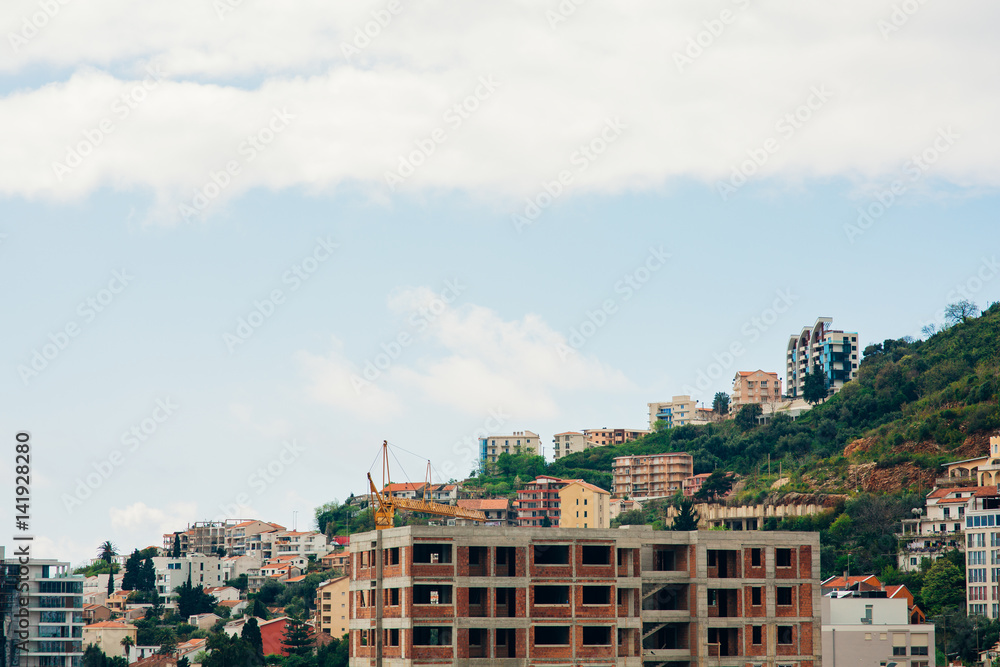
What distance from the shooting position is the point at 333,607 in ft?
533

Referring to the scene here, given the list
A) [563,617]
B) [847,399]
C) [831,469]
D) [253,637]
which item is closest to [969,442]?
[831,469]

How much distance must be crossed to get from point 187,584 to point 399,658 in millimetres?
128958

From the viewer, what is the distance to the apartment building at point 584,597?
66.1 m

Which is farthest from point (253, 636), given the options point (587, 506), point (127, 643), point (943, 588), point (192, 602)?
point (943, 588)

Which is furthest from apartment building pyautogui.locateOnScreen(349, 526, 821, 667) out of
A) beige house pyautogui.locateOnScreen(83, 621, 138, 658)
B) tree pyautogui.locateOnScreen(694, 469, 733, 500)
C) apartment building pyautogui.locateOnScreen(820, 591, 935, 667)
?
tree pyautogui.locateOnScreen(694, 469, 733, 500)

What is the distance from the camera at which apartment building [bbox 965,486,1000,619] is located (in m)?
119

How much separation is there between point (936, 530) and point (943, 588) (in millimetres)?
15949

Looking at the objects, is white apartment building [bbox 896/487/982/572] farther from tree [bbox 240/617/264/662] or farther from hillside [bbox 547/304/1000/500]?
tree [bbox 240/617/264/662]

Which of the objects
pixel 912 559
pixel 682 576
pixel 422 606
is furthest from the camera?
pixel 912 559

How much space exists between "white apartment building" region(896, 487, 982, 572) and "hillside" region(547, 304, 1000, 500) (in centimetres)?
1307

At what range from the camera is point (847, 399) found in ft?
645

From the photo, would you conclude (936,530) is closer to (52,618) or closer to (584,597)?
(584,597)

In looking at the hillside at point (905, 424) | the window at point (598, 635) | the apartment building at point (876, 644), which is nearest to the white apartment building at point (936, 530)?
the hillside at point (905, 424)

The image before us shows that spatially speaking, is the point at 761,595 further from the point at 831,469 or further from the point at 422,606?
the point at 831,469
